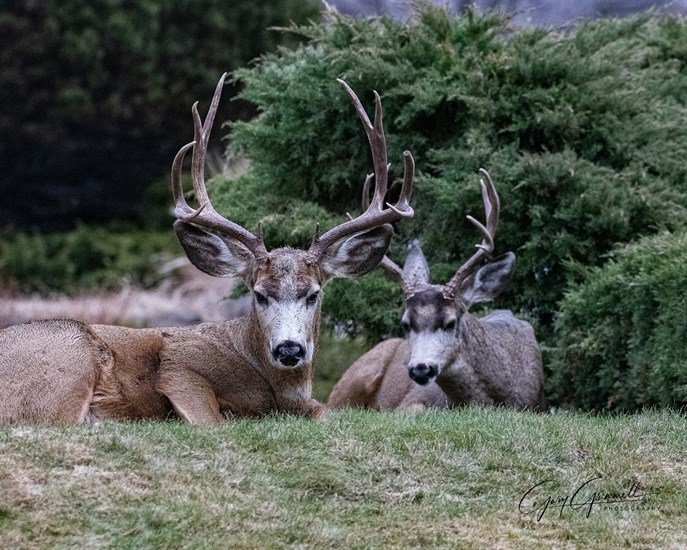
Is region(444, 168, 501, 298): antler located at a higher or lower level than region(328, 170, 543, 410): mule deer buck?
higher

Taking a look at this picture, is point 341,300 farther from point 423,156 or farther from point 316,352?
point 316,352

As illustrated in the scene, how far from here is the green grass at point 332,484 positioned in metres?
6.27

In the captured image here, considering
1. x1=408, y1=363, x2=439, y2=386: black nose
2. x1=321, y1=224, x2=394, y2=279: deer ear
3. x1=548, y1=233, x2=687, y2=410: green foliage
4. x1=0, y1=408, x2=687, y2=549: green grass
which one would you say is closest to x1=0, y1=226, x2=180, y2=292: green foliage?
x1=548, y1=233, x2=687, y2=410: green foliage

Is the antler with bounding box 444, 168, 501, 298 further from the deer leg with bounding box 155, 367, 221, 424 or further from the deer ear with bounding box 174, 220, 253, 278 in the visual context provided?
the deer leg with bounding box 155, 367, 221, 424

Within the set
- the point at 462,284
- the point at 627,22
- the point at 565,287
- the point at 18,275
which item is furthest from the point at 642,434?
the point at 18,275

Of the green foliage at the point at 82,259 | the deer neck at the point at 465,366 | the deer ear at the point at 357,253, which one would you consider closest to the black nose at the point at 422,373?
the deer neck at the point at 465,366

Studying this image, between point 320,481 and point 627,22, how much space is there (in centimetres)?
848

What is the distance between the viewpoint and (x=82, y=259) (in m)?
24.3

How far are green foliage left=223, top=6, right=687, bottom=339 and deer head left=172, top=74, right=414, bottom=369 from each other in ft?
9.18

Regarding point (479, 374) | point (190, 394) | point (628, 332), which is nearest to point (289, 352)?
point (190, 394)

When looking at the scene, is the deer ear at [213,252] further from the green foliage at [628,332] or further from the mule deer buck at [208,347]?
the green foliage at [628,332]

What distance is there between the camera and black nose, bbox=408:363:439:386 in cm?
1009

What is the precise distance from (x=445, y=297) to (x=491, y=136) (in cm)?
238

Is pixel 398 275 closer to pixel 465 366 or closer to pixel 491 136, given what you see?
pixel 465 366
